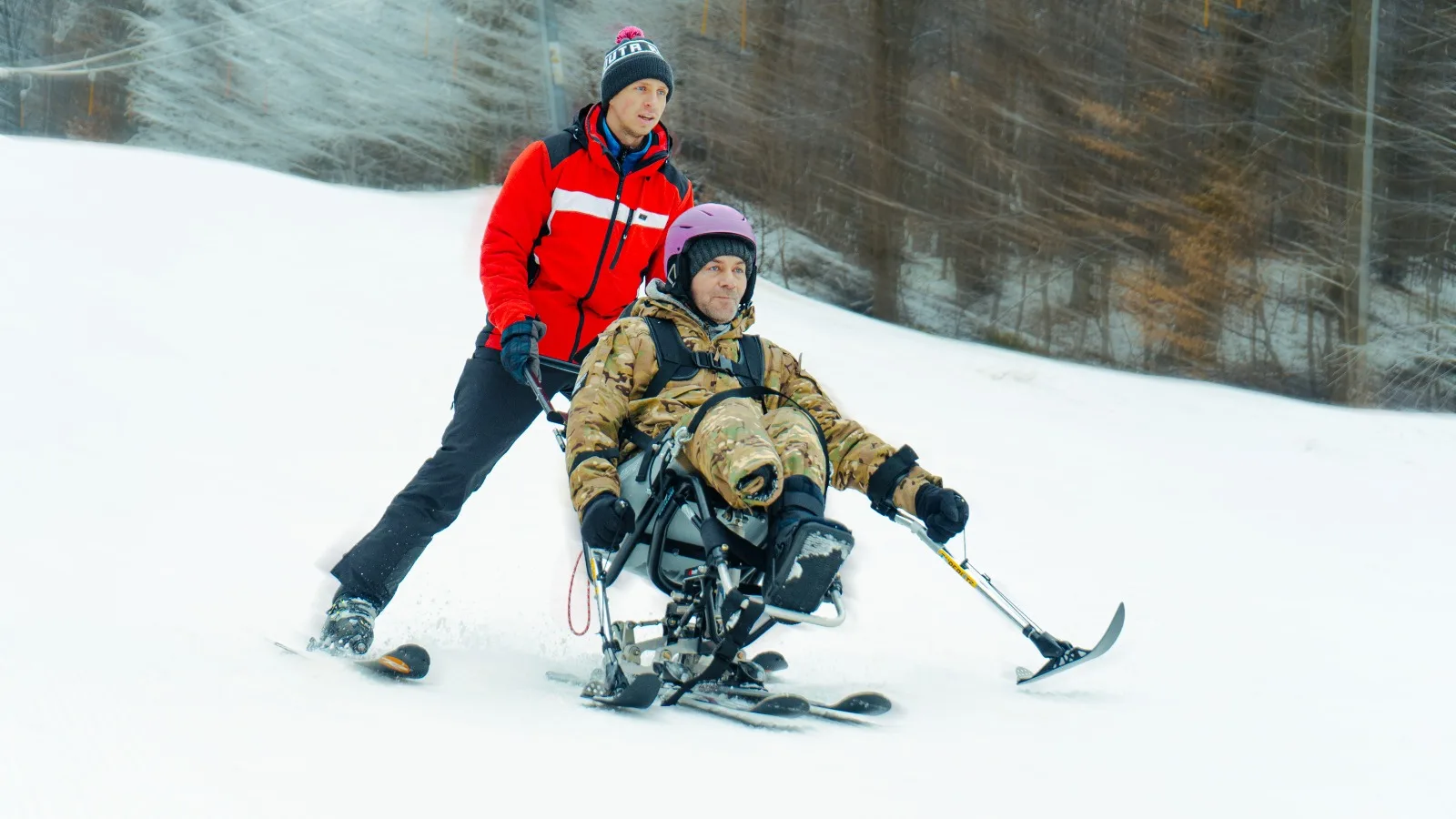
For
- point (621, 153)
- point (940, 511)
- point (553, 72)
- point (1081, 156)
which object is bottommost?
point (940, 511)

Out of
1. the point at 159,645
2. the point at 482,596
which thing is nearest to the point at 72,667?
the point at 159,645

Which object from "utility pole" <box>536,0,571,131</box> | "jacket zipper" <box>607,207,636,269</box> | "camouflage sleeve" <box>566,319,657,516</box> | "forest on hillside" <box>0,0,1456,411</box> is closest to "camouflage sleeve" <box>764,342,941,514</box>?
"camouflage sleeve" <box>566,319,657,516</box>

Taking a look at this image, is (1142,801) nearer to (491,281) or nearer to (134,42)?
(491,281)

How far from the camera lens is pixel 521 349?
304 centimetres

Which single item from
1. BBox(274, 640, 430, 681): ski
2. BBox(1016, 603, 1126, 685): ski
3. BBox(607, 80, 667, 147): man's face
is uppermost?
BBox(607, 80, 667, 147): man's face

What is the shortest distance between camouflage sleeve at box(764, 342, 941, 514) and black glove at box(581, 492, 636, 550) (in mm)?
673

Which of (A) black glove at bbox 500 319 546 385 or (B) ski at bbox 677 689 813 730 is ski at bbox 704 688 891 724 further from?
(A) black glove at bbox 500 319 546 385

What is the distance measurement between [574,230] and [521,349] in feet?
1.48

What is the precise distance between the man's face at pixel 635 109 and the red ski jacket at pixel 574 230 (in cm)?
5

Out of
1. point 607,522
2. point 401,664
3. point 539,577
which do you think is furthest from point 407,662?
point 539,577

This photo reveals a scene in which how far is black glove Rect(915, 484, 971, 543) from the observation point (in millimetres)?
2988

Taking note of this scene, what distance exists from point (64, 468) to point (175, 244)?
183 inches

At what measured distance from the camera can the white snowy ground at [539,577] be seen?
6.48ft

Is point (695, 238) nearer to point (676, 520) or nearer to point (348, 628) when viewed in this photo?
point (676, 520)
